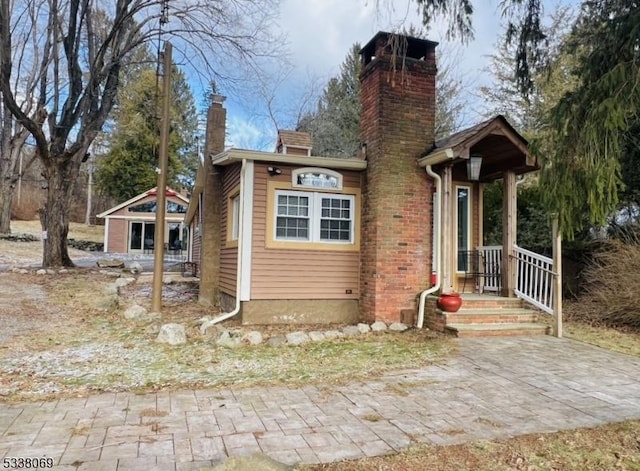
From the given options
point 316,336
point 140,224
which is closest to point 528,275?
point 316,336

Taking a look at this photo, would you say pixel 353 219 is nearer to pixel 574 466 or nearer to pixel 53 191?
pixel 574 466

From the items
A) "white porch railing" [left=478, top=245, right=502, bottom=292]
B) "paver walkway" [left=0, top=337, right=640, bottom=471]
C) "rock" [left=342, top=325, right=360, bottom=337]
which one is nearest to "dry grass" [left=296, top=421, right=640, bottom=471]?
"paver walkway" [left=0, top=337, right=640, bottom=471]

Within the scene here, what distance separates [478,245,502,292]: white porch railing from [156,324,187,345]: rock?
5853 millimetres

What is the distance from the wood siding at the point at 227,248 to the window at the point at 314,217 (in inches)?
40.2

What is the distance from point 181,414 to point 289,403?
0.93 metres

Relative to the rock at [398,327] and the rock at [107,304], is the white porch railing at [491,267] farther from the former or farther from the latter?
the rock at [107,304]

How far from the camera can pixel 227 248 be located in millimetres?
9398

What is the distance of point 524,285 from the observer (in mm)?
8688

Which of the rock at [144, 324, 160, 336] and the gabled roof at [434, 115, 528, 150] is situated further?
the gabled roof at [434, 115, 528, 150]

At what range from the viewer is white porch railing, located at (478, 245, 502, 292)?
29.5 feet

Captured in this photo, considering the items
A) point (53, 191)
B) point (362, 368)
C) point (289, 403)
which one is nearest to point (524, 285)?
point (362, 368)

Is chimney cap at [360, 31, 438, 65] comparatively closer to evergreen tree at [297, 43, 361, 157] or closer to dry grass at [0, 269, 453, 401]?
dry grass at [0, 269, 453, 401]

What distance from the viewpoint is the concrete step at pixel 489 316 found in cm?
754

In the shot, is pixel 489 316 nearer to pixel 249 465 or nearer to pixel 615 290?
pixel 615 290
